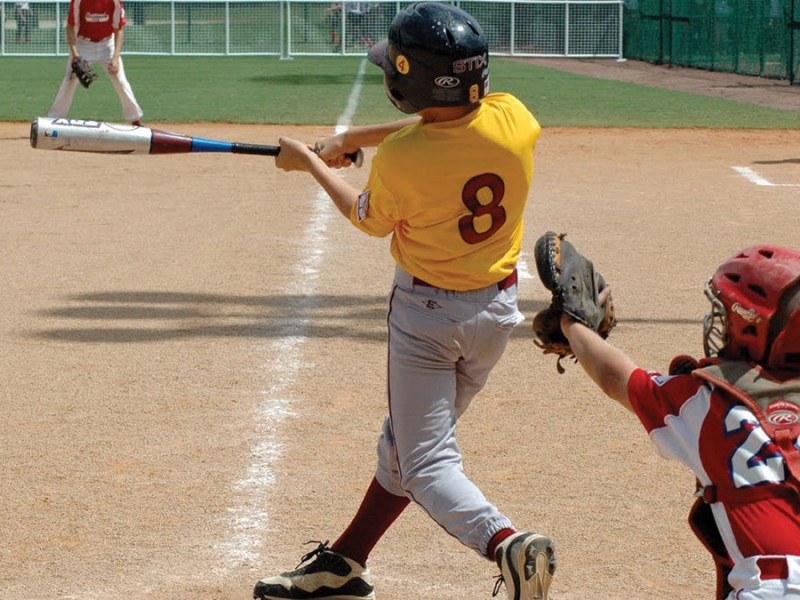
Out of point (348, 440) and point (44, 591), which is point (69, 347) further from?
point (44, 591)

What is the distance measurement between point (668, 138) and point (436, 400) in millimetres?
14489

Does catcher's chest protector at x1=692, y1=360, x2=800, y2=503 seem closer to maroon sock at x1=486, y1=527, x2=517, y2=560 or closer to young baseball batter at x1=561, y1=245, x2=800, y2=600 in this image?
young baseball batter at x1=561, y1=245, x2=800, y2=600

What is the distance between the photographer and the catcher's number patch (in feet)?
12.5

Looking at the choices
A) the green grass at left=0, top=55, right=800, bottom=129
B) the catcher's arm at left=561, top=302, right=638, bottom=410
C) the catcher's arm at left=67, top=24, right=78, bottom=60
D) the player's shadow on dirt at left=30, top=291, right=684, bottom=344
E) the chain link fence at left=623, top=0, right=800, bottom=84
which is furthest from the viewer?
the chain link fence at left=623, top=0, right=800, bottom=84

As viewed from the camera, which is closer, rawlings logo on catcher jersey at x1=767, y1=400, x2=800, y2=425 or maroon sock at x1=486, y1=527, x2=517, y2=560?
rawlings logo on catcher jersey at x1=767, y1=400, x2=800, y2=425

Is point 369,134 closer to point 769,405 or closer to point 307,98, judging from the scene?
point 769,405

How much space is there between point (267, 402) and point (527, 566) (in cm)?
294

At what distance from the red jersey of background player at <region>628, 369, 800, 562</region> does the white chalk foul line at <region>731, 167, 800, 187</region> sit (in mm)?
11414

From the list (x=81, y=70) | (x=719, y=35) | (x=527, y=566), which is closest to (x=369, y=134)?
(x=527, y=566)

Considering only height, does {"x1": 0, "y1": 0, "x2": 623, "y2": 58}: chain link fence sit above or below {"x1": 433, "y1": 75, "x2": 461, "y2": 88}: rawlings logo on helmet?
above

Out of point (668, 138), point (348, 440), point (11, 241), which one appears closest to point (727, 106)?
point (668, 138)

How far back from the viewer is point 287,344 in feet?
24.3

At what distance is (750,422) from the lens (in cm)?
261

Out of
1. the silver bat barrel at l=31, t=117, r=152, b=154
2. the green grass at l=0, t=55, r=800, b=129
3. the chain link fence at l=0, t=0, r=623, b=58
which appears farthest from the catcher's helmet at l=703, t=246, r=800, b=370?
the chain link fence at l=0, t=0, r=623, b=58
